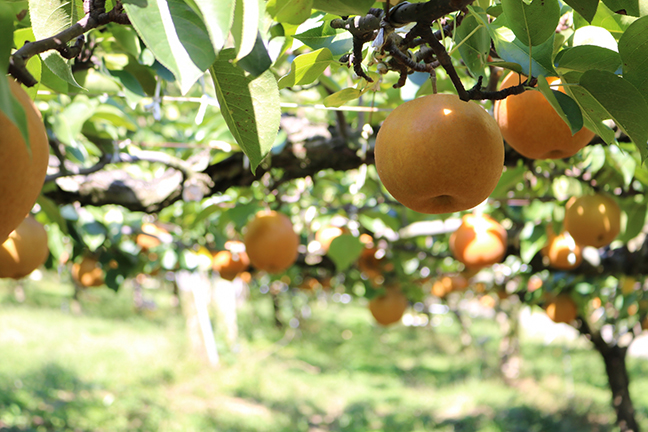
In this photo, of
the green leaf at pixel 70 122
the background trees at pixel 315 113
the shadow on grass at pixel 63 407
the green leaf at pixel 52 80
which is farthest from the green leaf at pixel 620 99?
the shadow on grass at pixel 63 407

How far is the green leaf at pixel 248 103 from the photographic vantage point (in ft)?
1.78

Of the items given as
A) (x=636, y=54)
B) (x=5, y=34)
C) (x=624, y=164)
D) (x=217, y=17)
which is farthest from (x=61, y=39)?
(x=624, y=164)

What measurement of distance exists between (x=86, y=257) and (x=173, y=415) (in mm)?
3457

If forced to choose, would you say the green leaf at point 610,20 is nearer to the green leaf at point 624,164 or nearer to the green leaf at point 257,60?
the green leaf at point 257,60

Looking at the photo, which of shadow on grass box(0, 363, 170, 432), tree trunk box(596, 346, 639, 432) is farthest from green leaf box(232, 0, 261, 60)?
shadow on grass box(0, 363, 170, 432)

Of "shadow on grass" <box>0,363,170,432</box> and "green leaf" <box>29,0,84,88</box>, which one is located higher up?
"green leaf" <box>29,0,84,88</box>

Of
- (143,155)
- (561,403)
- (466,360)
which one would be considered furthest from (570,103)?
(466,360)

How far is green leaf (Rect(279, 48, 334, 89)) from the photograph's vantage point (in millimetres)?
648

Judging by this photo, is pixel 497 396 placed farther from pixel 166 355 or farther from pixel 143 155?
pixel 143 155

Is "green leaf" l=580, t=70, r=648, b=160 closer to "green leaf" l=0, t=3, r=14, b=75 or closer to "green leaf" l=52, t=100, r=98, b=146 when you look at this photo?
"green leaf" l=0, t=3, r=14, b=75

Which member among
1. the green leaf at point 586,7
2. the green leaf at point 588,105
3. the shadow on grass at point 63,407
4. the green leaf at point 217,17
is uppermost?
the green leaf at point 217,17

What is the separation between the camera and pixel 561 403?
6.89 metres

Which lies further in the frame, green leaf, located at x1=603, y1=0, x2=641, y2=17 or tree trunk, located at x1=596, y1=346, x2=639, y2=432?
tree trunk, located at x1=596, y1=346, x2=639, y2=432

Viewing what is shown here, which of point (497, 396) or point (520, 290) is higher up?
point (520, 290)
